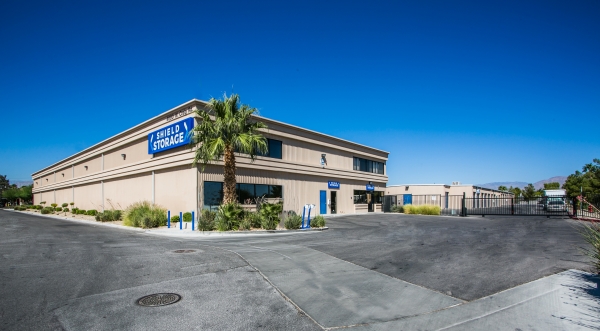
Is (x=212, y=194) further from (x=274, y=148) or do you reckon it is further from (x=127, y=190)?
(x=127, y=190)

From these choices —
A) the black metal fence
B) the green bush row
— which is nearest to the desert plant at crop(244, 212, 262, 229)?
the green bush row

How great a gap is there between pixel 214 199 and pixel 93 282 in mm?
15854

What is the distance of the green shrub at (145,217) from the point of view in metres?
20.5

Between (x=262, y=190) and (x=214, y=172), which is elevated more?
(x=214, y=172)

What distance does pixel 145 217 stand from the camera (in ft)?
67.2

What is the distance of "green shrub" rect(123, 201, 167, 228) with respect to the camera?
20.5 meters

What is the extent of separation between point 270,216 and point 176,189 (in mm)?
8739

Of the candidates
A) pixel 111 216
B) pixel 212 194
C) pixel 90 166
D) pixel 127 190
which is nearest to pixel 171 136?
pixel 212 194

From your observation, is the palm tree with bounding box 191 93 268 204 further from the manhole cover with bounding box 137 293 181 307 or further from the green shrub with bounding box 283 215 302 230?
the manhole cover with bounding box 137 293 181 307

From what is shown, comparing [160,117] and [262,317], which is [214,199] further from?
[262,317]

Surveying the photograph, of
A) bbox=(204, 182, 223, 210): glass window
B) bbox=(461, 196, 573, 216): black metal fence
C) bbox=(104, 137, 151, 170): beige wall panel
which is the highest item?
bbox=(104, 137, 151, 170): beige wall panel

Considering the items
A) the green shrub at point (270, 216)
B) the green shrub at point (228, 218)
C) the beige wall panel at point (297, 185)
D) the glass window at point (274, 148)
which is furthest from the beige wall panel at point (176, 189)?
the glass window at point (274, 148)

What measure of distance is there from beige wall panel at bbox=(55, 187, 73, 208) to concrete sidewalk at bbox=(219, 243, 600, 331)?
48810 millimetres

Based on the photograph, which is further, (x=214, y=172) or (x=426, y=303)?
(x=214, y=172)
